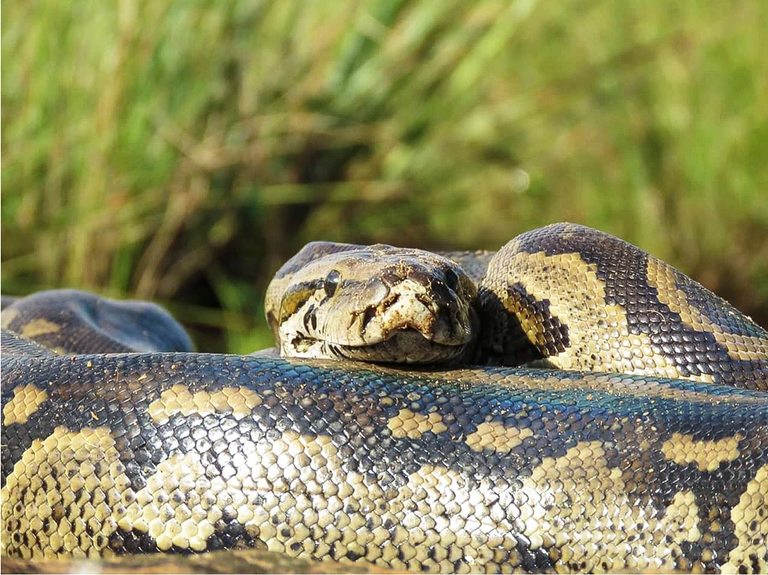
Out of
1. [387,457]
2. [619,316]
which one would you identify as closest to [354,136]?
[619,316]

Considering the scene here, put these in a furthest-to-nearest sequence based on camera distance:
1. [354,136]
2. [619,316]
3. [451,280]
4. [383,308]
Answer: [354,136] → [619,316] → [451,280] → [383,308]

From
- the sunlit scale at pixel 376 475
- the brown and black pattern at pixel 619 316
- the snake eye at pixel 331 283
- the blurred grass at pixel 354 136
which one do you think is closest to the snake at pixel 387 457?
the sunlit scale at pixel 376 475

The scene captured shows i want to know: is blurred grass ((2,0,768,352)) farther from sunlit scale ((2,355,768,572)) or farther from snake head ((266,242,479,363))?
sunlit scale ((2,355,768,572))

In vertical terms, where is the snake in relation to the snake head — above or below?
below

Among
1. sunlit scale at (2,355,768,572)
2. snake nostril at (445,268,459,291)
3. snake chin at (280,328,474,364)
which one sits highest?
snake nostril at (445,268,459,291)

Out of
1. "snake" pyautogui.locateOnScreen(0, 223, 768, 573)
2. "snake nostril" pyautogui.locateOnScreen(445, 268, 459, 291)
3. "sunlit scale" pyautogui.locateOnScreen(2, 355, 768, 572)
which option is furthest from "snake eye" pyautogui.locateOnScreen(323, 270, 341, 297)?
"sunlit scale" pyautogui.locateOnScreen(2, 355, 768, 572)

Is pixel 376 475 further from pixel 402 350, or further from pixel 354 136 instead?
pixel 354 136
